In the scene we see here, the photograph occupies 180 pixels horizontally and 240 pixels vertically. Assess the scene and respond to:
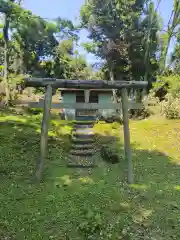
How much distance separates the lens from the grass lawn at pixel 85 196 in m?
5.57

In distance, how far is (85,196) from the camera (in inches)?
285

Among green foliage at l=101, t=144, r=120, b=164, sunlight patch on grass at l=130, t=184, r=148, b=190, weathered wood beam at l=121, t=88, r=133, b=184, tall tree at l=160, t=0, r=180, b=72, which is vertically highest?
tall tree at l=160, t=0, r=180, b=72

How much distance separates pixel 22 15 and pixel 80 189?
1116cm

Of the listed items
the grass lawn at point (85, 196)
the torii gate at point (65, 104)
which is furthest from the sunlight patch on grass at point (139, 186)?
the torii gate at point (65, 104)

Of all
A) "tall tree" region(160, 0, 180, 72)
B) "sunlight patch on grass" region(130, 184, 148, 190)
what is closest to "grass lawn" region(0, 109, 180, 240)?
"sunlight patch on grass" region(130, 184, 148, 190)

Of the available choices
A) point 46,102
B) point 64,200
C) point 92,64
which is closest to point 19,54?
point 92,64

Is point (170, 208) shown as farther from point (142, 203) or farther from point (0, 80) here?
point (0, 80)

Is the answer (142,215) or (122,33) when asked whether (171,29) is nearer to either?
(122,33)

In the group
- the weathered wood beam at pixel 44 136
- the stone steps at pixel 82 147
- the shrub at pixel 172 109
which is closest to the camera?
the weathered wood beam at pixel 44 136

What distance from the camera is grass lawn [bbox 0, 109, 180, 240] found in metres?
5.57

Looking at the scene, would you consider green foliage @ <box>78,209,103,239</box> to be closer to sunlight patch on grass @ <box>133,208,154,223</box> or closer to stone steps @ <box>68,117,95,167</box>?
sunlight patch on grass @ <box>133,208,154,223</box>

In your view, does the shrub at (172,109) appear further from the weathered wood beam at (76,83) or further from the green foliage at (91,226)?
the green foliage at (91,226)

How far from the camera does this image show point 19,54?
3166cm

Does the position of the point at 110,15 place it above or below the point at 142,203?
above
